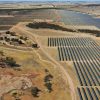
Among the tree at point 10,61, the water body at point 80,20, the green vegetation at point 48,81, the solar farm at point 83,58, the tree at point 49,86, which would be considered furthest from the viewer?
the water body at point 80,20

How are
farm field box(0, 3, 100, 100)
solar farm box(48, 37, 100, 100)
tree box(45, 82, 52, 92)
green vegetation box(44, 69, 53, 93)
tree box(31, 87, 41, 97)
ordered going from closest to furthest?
tree box(31, 87, 41, 97) → farm field box(0, 3, 100, 100) → tree box(45, 82, 52, 92) → green vegetation box(44, 69, 53, 93) → solar farm box(48, 37, 100, 100)

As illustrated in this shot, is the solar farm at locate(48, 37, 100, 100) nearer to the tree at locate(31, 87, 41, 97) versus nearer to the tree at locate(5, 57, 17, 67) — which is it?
the tree at locate(31, 87, 41, 97)

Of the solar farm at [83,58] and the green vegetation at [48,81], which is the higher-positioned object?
the green vegetation at [48,81]

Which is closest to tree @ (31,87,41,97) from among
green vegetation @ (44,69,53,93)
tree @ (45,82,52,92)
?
tree @ (45,82,52,92)

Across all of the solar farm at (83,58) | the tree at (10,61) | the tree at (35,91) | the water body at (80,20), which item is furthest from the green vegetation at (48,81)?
the water body at (80,20)

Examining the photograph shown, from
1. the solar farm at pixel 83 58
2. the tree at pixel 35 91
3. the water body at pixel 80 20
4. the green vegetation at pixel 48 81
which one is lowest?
the water body at pixel 80 20

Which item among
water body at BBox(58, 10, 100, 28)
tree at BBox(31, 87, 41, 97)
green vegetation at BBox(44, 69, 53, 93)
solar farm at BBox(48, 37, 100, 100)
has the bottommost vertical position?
water body at BBox(58, 10, 100, 28)

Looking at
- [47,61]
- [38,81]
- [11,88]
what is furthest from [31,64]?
[11,88]

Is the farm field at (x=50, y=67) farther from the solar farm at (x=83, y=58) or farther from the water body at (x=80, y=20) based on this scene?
the water body at (x=80, y=20)

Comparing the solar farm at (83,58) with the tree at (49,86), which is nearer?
the tree at (49,86)
